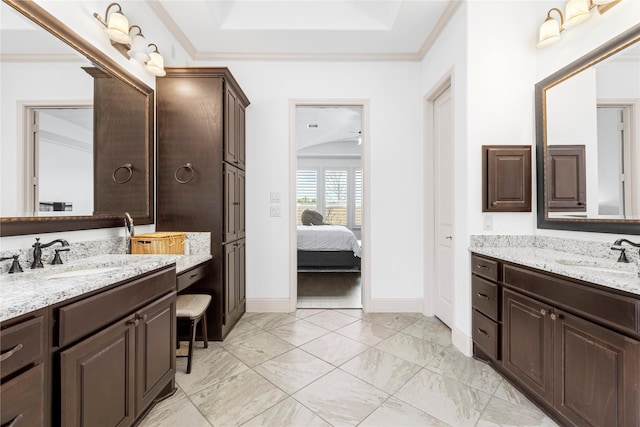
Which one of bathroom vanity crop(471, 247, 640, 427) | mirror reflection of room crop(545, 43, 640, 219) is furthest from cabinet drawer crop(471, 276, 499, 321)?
mirror reflection of room crop(545, 43, 640, 219)

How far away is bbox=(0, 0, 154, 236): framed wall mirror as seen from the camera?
4.57 ft

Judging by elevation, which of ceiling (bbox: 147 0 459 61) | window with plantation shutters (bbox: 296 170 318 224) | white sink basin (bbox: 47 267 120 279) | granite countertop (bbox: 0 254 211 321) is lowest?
white sink basin (bbox: 47 267 120 279)

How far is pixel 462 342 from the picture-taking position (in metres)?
2.42

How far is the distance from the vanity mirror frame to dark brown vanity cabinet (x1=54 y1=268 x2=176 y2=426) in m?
2.74

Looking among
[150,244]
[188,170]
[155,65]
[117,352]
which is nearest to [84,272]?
[117,352]

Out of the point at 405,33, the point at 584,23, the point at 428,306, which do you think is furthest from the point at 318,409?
the point at 405,33

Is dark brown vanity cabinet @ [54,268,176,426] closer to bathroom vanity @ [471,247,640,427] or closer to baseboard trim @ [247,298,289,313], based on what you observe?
baseboard trim @ [247,298,289,313]

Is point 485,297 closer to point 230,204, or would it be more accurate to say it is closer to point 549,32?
point 549,32

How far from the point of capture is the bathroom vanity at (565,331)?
1.22 metres

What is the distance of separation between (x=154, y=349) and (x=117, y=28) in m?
2.10

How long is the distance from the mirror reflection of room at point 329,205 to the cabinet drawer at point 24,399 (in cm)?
268

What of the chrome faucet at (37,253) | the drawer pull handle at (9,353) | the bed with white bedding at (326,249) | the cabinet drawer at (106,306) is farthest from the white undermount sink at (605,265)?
the bed with white bedding at (326,249)

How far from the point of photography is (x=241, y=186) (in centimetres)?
310

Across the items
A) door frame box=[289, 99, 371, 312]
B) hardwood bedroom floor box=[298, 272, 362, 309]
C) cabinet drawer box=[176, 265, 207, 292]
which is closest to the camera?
cabinet drawer box=[176, 265, 207, 292]
